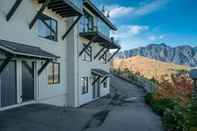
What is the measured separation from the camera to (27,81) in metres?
13.3

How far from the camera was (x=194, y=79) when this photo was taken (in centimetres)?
1925

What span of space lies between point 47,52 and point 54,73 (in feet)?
8.52

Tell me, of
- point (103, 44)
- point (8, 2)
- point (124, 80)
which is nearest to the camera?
point (8, 2)

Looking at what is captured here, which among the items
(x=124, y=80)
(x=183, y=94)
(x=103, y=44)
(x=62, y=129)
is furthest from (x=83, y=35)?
(x=124, y=80)

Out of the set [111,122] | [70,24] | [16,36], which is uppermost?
[70,24]

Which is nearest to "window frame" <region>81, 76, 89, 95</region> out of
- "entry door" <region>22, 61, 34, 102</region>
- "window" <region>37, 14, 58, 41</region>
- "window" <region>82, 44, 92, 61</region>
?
"window" <region>82, 44, 92, 61</region>

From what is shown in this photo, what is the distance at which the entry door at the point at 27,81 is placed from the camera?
1302 centimetres

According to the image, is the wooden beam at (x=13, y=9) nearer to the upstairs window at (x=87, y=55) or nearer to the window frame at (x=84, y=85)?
the upstairs window at (x=87, y=55)

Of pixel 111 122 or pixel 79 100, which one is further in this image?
pixel 79 100

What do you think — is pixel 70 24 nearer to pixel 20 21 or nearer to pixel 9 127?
pixel 20 21

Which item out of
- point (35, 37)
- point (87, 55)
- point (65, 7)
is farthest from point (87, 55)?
point (35, 37)

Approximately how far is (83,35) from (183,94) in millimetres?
9312

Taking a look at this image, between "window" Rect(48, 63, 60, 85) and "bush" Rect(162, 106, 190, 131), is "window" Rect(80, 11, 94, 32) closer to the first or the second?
"window" Rect(48, 63, 60, 85)

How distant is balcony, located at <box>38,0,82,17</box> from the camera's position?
15129 millimetres
